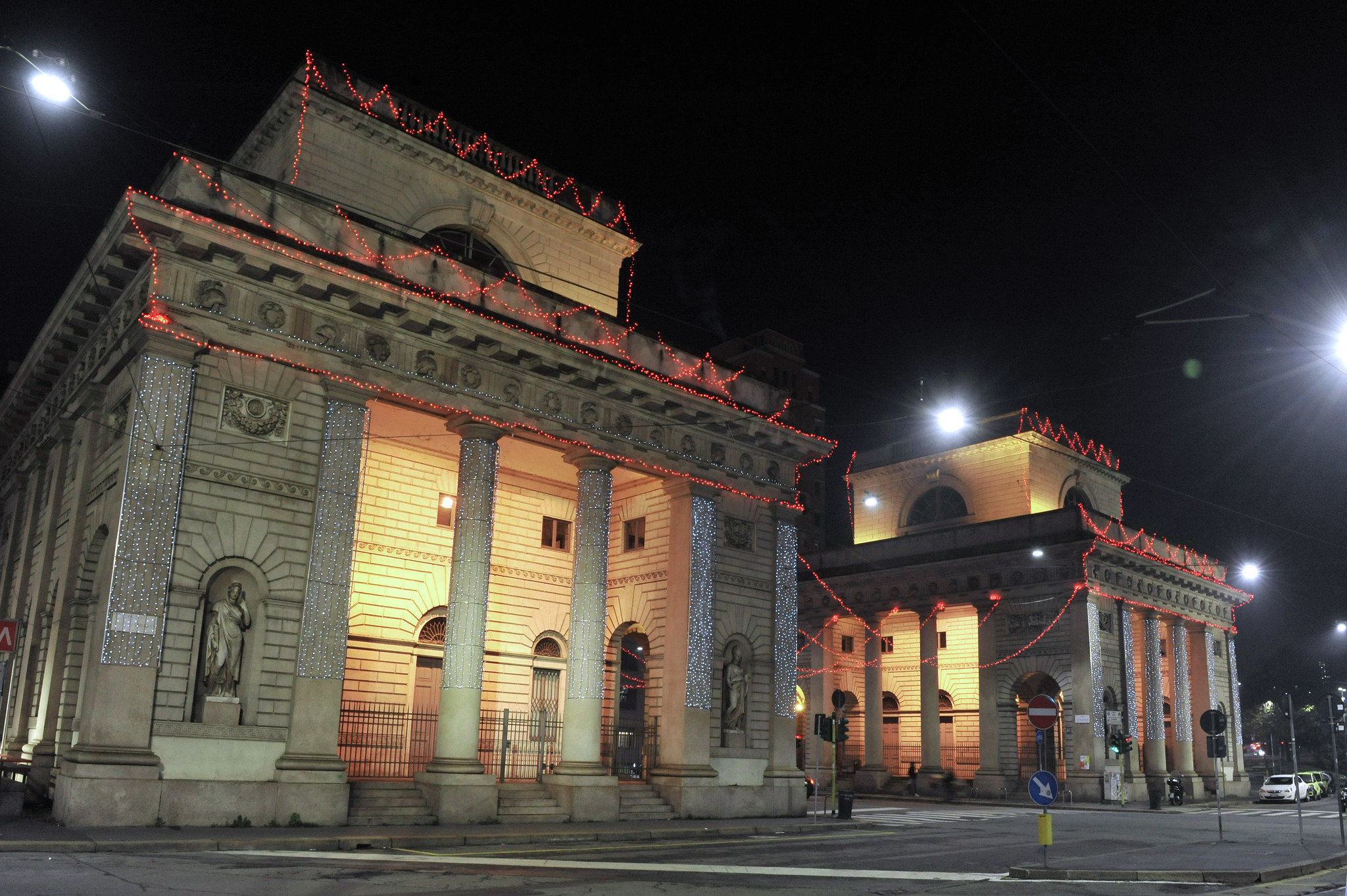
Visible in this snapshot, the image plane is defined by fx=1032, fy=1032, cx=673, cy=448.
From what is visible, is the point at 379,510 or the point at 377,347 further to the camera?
the point at 379,510

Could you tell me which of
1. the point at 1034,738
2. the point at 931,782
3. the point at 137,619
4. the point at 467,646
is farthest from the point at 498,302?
the point at 1034,738

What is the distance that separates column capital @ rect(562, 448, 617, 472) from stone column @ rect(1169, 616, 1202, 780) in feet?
117

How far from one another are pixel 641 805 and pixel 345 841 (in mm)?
8990

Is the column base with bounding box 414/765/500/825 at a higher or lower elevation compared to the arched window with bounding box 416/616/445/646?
lower

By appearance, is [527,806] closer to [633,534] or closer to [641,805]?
[641,805]

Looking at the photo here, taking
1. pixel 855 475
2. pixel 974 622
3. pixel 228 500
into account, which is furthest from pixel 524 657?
pixel 855 475

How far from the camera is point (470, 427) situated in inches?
856

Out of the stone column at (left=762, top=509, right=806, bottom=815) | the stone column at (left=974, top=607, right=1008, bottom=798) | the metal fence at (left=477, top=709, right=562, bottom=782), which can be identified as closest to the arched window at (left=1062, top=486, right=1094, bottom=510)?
the stone column at (left=974, top=607, right=1008, bottom=798)

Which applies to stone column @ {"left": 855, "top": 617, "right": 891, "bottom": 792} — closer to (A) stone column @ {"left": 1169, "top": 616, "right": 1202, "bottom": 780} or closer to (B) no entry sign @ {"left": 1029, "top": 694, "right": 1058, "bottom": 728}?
(A) stone column @ {"left": 1169, "top": 616, "right": 1202, "bottom": 780}

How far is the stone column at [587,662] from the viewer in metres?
22.1

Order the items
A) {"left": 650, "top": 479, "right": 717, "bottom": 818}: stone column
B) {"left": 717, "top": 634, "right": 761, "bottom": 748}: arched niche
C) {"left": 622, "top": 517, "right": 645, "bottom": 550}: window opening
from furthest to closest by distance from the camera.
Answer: {"left": 622, "top": 517, "right": 645, "bottom": 550}: window opening, {"left": 717, "top": 634, "right": 761, "bottom": 748}: arched niche, {"left": 650, "top": 479, "right": 717, "bottom": 818}: stone column

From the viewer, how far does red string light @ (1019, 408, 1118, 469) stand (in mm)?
48938

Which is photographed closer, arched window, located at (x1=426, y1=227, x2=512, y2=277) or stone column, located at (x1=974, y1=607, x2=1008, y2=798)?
arched window, located at (x1=426, y1=227, x2=512, y2=277)

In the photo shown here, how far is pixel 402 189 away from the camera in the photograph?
2431 cm
